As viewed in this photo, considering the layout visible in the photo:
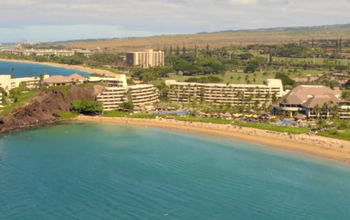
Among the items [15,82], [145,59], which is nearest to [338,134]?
[15,82]

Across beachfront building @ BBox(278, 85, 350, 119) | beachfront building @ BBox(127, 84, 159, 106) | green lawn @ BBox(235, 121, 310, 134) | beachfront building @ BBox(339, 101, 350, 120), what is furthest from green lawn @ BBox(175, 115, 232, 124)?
beachfront building @ BBox(339, 101, 350, 120)

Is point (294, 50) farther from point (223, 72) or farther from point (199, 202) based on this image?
point (199, 202)

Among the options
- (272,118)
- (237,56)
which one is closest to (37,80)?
(272,118)

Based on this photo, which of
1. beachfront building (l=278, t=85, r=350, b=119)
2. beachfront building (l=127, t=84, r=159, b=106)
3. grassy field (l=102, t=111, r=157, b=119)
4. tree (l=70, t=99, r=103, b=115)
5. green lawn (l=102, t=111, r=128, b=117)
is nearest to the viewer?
beachfront building (l=278, t=85, r=350, b=119)

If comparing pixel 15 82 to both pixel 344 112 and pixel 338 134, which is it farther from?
pixel 344 112

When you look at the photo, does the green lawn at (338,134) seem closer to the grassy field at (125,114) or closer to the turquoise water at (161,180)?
the turquoise water at (161,180)

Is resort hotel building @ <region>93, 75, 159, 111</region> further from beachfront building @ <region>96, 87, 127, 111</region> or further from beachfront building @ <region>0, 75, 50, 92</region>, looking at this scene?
beachfront building @ <region>0, 75, 50, 92</region>
